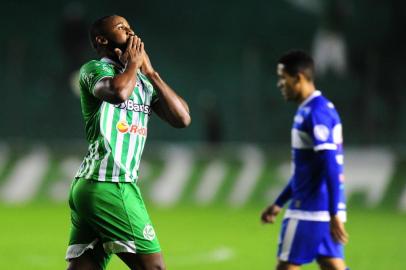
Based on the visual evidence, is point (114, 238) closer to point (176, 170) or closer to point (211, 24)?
point (176, 170)

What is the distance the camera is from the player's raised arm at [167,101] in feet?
15.2

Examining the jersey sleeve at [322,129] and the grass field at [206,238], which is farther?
the grass field at [206,238]

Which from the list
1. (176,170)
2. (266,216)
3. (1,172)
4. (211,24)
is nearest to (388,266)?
(266,216)

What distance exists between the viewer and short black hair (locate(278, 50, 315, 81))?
5965mm

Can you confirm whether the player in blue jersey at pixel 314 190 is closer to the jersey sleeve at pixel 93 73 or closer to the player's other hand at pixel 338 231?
the player's other hand at pixel 338 231

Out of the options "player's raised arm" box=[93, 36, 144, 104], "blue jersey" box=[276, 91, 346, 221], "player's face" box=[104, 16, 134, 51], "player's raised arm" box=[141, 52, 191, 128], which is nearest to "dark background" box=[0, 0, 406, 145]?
"blue jersey" box=[276, 91, 346, 221]

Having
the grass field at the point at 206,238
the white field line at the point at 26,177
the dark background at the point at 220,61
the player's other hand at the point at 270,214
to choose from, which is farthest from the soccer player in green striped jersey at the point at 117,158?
the dark background at the point at 220,61

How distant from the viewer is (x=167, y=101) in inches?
183

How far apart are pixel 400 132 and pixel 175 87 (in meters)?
6.09

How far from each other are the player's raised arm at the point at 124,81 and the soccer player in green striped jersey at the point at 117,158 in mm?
11

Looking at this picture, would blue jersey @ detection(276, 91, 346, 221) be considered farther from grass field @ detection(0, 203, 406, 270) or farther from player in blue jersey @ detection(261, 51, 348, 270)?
grass field @ detection(0, 203, 406, 270)

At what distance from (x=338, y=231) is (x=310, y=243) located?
0.26m

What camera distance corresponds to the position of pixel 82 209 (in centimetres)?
466

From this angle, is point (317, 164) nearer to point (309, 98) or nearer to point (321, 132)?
point (321, 132)
